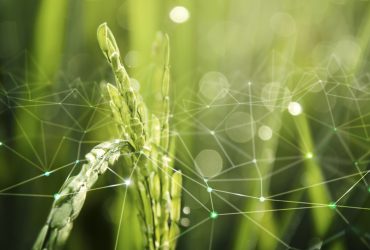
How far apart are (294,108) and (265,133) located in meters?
0.07

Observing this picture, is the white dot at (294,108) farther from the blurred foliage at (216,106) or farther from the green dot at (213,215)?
the green dot at (213,215)

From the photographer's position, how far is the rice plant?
0.27m

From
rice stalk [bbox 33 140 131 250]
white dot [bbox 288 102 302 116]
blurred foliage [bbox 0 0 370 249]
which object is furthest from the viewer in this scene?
white dot [bbox 288 102 302 116]

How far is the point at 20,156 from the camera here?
0.56 m

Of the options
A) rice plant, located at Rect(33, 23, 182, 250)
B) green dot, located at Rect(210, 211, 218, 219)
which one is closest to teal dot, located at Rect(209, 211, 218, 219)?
green dot, located at Rect(210, 211, 218, 219)

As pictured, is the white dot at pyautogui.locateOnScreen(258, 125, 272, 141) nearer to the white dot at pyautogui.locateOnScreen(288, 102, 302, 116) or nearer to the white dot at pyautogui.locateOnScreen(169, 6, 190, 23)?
the white dot at pyautogui.locateOnScreen(288, 102, 302, 116)

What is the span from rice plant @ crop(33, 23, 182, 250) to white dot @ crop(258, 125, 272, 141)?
0.92 ft

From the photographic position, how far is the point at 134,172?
399 mm

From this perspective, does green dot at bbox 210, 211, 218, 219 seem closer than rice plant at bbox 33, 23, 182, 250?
No

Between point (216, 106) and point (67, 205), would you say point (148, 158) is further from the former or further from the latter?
point (216, 106)

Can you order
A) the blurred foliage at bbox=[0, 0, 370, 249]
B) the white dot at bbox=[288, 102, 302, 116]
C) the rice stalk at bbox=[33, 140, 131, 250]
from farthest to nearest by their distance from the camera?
the white dot at bbox=[288, 102, 302, 116] < the blurred foliage at bbox=[0, 0, 370, 249] < the rice stalk at bbox=[33, 140, 131, 250]

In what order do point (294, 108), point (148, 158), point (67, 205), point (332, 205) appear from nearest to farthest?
point (67, 205) < point (148, 158) < point (332, 205) < point (294, 108)

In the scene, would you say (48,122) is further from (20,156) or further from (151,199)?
(151,199)

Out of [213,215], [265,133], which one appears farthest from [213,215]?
[265,133]
